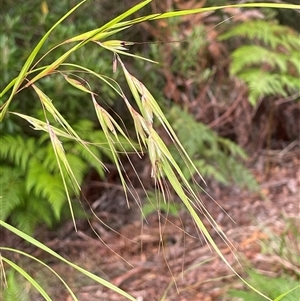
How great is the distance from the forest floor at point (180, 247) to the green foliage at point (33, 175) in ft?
0.49

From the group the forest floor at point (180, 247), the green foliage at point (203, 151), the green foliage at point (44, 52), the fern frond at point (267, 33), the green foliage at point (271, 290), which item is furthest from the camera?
the fern frond at point (267, 33)

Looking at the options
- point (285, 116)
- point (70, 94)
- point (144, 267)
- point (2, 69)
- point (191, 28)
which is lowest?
point (144, 267)

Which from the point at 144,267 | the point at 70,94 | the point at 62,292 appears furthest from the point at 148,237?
the point at 70,94

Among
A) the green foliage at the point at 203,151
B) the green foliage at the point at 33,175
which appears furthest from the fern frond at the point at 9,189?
the green foliage at the point at 203,151

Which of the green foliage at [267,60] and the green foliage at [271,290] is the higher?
the green foliage at [267,60]

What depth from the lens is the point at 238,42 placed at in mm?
2172

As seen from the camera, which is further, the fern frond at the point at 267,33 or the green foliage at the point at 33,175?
the fern frond at the point at 267,33

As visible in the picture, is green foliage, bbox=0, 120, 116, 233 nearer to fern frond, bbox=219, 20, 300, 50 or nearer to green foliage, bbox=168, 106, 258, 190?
green foliage, bbox=168, 106, 258, 190

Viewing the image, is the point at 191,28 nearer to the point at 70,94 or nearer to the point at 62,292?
the point at 70,94

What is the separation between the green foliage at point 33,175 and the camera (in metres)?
1.35

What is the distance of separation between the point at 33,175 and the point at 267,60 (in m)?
1.01

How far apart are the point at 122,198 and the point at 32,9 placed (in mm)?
817

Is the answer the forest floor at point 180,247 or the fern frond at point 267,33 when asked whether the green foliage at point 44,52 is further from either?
the fern frond at point 267,33

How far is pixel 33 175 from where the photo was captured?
1.38m
